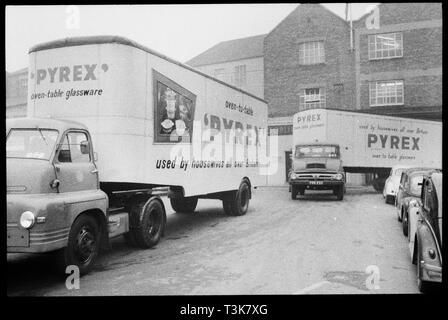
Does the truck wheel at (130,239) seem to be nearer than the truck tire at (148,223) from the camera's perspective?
No

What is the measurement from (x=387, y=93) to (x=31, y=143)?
66.3 feet

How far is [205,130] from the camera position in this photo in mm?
8961

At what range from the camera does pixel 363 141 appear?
58.2 feet

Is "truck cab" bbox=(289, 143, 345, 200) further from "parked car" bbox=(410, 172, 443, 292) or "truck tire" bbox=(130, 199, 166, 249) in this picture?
"parked car" bbox=(410, 172, 443, 292)

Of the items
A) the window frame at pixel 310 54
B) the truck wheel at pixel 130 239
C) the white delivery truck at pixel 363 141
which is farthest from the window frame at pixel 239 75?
the truck wheel at pixel 130 239

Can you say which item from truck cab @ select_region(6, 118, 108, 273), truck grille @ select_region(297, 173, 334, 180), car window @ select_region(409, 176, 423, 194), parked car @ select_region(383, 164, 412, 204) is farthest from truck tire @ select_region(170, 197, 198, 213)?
parked car @ select_region(383, 164, 412, 204)

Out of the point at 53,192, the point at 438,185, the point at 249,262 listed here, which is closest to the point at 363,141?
the point at 438,185

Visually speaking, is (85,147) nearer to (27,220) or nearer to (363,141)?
(27,220)

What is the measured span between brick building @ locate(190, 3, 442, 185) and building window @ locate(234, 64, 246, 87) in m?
1.55

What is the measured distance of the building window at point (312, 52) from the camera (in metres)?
22.3

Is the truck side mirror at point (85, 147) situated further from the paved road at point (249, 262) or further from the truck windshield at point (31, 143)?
the paved road at point (249, 262)

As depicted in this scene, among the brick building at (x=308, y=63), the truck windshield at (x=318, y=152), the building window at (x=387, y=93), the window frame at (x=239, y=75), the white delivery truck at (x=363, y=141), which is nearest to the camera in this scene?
the truck windshield at (x=318, y=152)

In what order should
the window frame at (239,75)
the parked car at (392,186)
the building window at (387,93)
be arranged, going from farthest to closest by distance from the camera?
the window frame at (239,75) → the building window at (387,93) → the parked car at (392,186)

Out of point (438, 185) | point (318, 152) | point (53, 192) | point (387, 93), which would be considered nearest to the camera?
point (53, 192)
